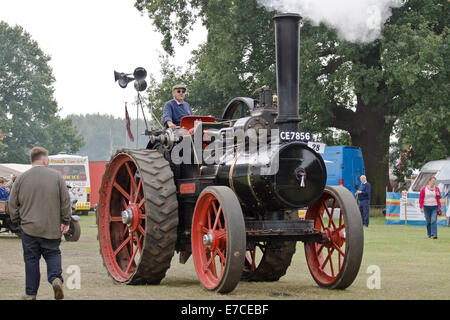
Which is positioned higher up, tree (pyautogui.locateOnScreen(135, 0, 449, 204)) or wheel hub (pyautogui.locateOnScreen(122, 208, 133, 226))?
tree (pyautogui.locateOnScreen(135, 0, 449, 204))

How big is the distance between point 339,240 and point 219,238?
51.7 inches

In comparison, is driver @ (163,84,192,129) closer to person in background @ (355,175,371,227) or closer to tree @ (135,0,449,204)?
person in background @ (355,175,371,227)

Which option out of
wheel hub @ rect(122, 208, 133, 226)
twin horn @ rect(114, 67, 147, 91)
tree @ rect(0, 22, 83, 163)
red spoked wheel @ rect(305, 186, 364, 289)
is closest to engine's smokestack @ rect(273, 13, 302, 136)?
red spoked wheel @ rect(305, 186, 364, 289)

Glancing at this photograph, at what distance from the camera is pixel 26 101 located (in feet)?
193

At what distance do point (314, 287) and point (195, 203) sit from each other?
1.56 metres

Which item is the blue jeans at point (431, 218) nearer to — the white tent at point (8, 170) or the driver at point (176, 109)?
the driver at point (176, 109)

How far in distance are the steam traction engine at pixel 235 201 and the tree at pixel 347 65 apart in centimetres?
1496

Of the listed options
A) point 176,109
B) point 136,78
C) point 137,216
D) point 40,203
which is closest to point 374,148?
point 136,78

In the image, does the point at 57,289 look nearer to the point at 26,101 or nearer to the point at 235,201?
the point at 235,201

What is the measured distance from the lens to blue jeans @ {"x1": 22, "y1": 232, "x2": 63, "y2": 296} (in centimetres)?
652

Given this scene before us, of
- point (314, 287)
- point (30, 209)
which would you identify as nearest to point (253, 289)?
point (314, 287)

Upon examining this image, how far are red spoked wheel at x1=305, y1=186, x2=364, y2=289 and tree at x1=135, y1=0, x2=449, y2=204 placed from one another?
48.9 feet

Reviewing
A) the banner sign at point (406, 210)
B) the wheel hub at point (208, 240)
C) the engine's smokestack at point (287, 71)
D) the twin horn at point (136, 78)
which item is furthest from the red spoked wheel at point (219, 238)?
the banner sign at point (406, 210)

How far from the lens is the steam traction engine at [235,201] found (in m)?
7.02
